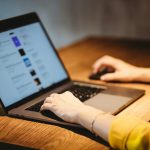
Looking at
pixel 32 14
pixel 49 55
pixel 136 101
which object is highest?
pixel 32 14

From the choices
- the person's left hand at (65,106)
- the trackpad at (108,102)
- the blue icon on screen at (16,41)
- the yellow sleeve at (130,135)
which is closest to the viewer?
the yellow sleeve at (130,135)

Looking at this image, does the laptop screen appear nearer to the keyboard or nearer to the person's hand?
the keyboard

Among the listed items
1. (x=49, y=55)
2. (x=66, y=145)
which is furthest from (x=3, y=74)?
(x=66, y=145)

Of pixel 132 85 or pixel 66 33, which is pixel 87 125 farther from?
pixel 66 33

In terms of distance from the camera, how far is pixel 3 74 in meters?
1.34

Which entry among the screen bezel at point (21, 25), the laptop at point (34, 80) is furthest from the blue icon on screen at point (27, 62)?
the screen bezel at point (21, 25)

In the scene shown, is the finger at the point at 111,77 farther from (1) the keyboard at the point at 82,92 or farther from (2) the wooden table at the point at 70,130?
(1) the keyboard at the point at 82,92

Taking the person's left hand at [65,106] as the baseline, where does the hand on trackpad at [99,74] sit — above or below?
below

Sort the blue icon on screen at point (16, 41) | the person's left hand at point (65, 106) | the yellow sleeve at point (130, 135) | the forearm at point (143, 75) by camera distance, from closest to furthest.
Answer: the yellow sleeve at point (130, 135) → the person's left hand at point (65, 106) → the blue icon on screen at point (16, 41) → the forearm at point (143, 75)

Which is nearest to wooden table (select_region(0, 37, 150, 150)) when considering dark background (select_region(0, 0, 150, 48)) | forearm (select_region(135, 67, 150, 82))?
forearm (select_region(135, 67, 150, 82))

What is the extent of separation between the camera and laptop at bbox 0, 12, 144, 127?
4.28ft

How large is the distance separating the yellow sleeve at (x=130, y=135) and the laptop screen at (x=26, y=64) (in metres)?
0.40

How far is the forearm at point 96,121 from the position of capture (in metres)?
1.09

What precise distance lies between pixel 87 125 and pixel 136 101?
0.31 meters
